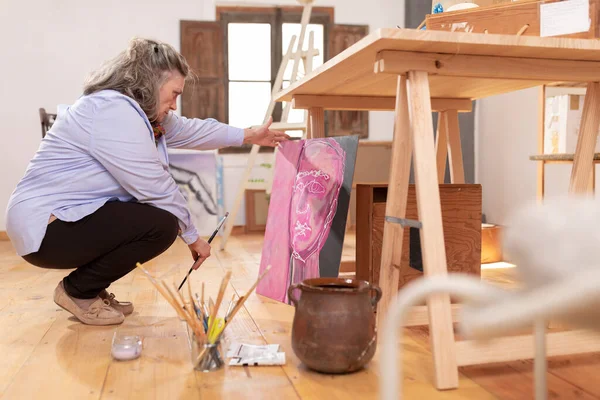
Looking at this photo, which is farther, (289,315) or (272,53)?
(272,53)

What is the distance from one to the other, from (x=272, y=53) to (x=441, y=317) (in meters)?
4.10

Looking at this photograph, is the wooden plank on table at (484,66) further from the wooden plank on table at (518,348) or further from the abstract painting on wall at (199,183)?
the abstract painting on wall at (199,183)

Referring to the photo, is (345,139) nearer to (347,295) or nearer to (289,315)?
(289,315)

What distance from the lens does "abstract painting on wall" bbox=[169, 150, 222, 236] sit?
15.8ft

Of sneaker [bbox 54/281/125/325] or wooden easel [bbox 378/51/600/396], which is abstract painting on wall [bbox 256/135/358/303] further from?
sneaker [bbox 54/281/125/325]

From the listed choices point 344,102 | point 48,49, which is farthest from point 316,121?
point 48,49

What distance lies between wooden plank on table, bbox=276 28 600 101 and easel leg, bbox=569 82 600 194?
15cm

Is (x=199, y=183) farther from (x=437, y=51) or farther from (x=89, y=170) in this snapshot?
(x=437, y=51)

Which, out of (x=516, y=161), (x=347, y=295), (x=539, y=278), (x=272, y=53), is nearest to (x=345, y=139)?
(x=347, y=295)

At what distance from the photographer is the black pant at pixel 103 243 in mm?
1843

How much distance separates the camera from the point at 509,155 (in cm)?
436

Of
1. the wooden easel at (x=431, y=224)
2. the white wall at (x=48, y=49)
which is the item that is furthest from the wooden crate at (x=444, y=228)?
the white wall at (x=48, y=49)

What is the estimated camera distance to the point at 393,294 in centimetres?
171

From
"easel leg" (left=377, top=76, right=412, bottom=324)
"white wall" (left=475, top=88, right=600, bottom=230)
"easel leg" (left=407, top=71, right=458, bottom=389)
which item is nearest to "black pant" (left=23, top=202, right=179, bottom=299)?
"easel leg" (left=377, top=76, right=412, bottom=324)
